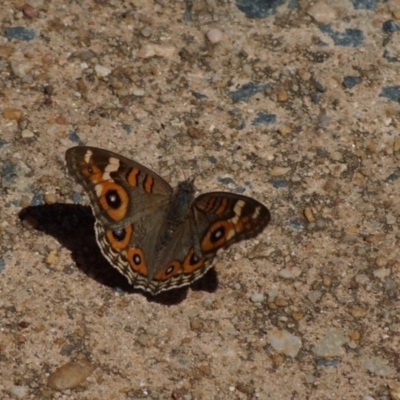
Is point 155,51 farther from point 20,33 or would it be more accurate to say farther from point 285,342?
point 285,342

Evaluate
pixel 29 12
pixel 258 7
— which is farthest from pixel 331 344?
pixel 29 12

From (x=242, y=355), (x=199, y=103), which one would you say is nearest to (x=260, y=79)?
(x=199, y=103)

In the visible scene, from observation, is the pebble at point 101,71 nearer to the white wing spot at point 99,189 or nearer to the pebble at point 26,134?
the pebble at point 26,134

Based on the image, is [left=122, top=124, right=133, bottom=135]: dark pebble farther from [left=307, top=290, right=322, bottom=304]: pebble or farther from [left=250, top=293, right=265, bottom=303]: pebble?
[left=307, top=290, right=322, bottom=304]: pebble

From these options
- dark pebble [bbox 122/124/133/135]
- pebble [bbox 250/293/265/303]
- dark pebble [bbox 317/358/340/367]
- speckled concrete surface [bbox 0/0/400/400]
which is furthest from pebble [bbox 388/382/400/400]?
dark pebble [bbox 122/124/133/135]

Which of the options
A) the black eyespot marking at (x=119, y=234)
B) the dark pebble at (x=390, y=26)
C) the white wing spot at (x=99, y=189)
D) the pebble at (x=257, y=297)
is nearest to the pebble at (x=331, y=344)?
the pebble at (x=257, y=297)

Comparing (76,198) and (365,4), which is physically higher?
(365,4)
